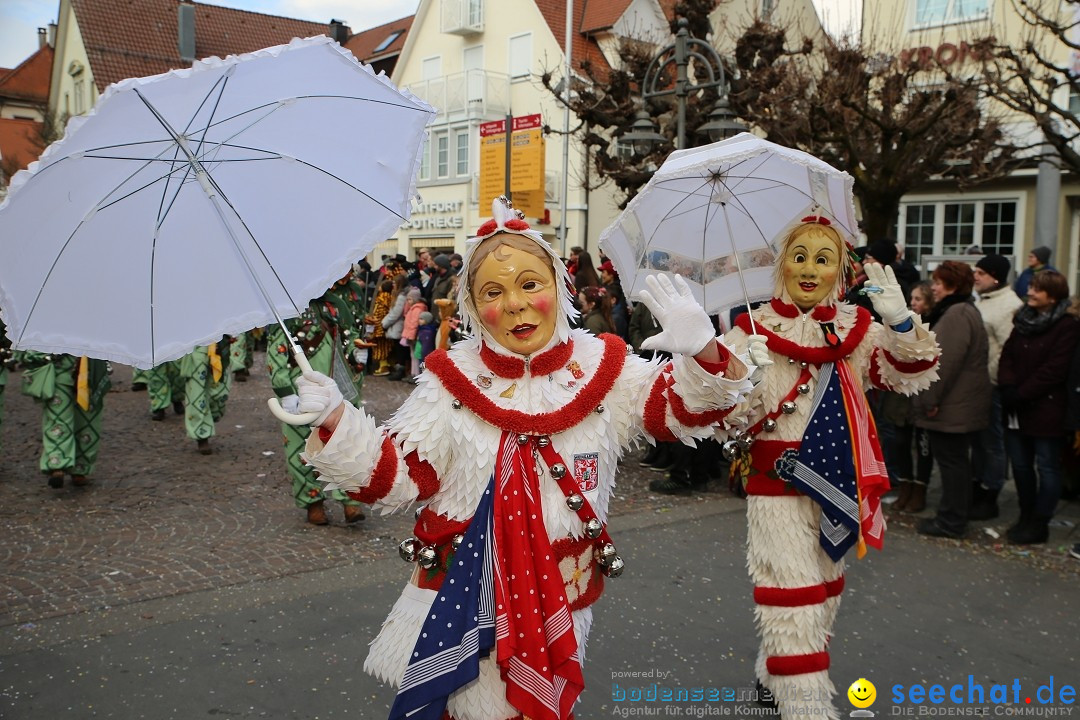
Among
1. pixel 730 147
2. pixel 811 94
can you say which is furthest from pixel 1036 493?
pixel 811 94

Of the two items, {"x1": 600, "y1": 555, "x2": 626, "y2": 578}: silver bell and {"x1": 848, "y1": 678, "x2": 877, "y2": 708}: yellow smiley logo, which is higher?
{"x1": 600, "y1": 555, "x2": 626, "y2": 578}: silver bell

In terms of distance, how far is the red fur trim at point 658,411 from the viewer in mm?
2449

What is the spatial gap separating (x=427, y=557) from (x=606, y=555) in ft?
1.67

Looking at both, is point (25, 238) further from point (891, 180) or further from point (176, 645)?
point (891, 180)

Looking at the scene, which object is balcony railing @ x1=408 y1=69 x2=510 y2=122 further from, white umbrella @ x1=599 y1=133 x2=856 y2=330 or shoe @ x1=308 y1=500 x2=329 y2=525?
white umbrella @ x1=599 y1=133 x2=856 y2=330

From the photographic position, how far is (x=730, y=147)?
3285 mm

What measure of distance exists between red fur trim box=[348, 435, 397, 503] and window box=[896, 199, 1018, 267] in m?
16.5

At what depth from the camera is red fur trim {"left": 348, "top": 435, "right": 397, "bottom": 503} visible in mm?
2314

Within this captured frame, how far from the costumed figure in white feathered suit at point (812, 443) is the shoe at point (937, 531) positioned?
9.90 feet

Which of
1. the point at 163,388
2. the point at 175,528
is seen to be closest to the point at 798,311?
the point at 175,528

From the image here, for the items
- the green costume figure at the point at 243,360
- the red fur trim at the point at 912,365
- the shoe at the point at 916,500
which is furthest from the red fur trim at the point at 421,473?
the green costume figure at the point at 243,360

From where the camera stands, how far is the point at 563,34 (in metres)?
24.7

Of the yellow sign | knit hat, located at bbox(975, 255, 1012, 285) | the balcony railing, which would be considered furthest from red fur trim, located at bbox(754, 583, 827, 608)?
the balcony railing

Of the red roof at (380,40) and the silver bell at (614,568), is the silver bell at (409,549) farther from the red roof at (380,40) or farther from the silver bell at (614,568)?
the red roof at (380,40)
